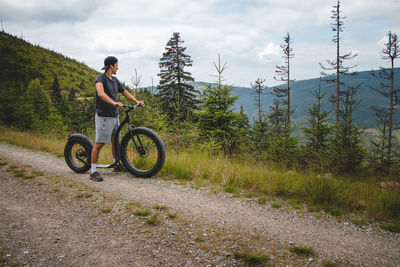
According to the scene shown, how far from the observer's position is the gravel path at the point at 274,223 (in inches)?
93.4

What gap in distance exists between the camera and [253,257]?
2.16 meters

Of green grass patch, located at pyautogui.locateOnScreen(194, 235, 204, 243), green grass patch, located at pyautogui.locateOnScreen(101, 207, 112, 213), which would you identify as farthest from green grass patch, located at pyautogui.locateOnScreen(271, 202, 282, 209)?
green grass patch, located at pyautogui.locateOnScreen(101, 207, 112, 213)

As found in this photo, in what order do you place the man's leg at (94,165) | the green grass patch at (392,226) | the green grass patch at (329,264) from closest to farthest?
the green grass patch at (329,264), the green grass patch at (392,226), the man's leg at (94,165)

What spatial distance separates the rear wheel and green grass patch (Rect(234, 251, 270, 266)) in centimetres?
439

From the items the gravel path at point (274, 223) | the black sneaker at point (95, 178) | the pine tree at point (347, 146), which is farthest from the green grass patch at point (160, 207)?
the pine tree at point (347, 146)

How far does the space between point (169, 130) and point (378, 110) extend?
79.9ft

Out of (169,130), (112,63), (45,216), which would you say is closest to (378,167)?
(169,130)

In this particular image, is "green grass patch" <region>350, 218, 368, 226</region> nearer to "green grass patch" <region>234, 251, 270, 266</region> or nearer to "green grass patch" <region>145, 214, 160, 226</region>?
"green grass patch" <region>234, 251, 270, 266</region>

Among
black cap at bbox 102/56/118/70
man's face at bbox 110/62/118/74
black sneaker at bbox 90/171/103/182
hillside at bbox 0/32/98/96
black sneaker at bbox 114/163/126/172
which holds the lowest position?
black sneaker at bbox 90/171/103/182

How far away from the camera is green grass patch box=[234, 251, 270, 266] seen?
84.3 inches

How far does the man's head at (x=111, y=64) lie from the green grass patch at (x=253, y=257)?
4491mm

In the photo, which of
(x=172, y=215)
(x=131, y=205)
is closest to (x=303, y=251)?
(x=172, y=215)

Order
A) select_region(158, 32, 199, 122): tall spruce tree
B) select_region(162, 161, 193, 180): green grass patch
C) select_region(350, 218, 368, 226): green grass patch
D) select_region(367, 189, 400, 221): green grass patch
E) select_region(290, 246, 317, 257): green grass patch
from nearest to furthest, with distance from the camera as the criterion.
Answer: select_region(290, 246, 317, 257): green grass patch < select_region(350, 218, 368, 226): green grass patch < select_region(367, 189, 400, 221): green grass patch < select_region(162, 161, 193, 180): green grass patch < select_region(158, 32, 199, 122): tall spruce tree

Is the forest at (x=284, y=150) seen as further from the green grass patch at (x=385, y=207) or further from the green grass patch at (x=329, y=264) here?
the green grass patch at (x=329, y=264)
